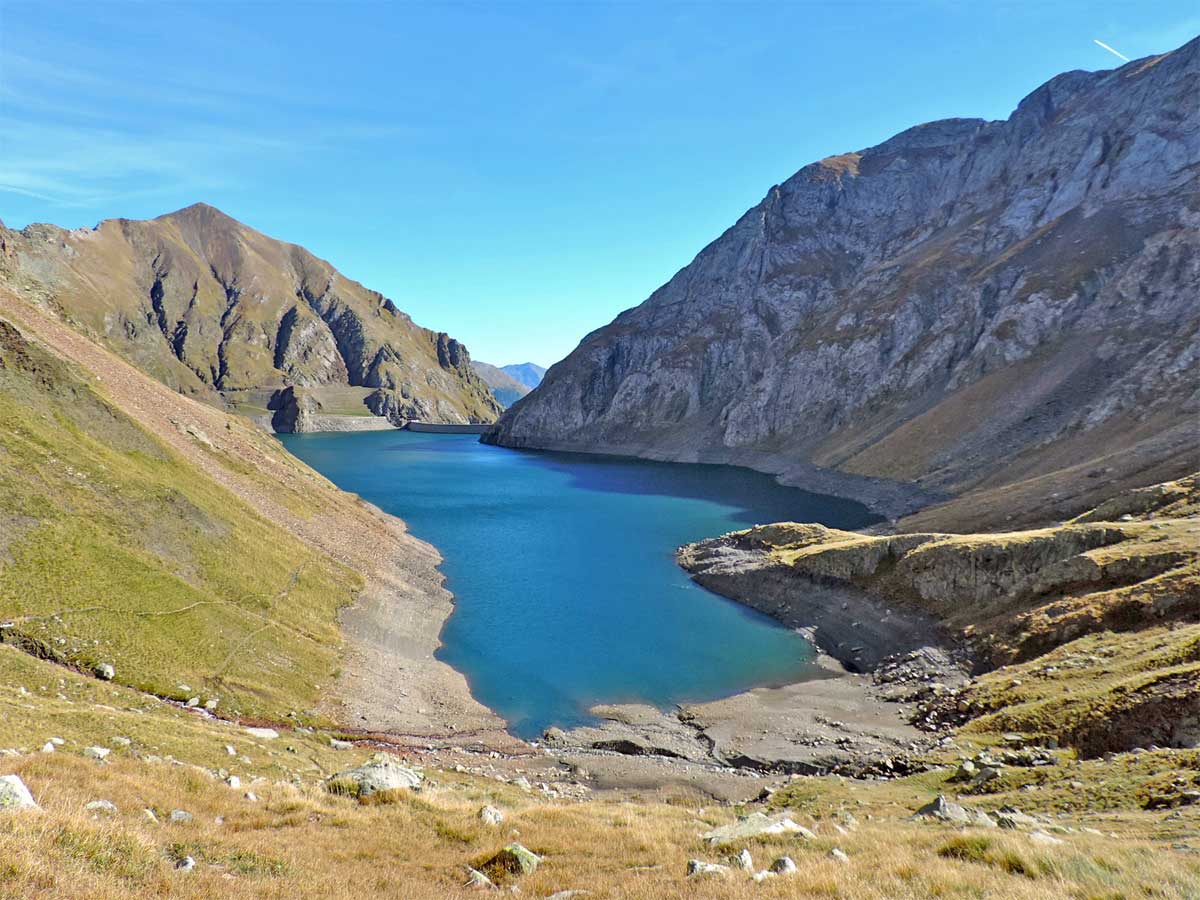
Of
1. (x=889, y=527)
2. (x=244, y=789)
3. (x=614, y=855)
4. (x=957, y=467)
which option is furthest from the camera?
(x=957, y=467)

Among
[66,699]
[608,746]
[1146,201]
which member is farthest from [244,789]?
[1146,201]

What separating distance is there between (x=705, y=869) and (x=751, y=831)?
14.3 feet

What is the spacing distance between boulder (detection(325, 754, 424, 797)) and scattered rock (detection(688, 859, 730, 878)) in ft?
32.3

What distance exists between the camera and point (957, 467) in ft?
388

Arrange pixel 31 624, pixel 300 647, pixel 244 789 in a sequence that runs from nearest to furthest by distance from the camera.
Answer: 1. pixel 244 789
2. pixel 31 624
3. pixel 300 647

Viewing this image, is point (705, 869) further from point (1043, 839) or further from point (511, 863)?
point (1043, 839)

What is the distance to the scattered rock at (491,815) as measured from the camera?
1811 centimetres

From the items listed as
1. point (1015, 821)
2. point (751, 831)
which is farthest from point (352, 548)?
point (1015, 821)

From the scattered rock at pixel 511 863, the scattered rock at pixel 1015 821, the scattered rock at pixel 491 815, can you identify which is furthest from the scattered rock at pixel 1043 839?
the scattered rock at pixel 491 815

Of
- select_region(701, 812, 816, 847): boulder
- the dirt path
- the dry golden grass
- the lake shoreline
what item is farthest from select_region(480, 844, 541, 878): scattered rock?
the dirt path

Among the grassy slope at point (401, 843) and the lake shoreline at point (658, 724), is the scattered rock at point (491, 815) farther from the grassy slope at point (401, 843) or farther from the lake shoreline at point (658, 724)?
the lake shoreline at point (658, 724)

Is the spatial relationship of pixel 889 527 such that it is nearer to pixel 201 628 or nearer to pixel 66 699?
pixel 201 628

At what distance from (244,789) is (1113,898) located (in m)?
20.1

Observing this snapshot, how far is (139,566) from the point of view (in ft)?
129
